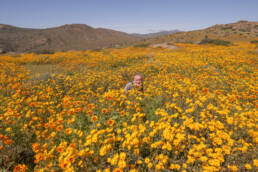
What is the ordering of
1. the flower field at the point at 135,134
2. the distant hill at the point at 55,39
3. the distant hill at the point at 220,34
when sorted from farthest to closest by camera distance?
the distant hill at the point at 55,39, the distant hill at the point at 220,34, the flower field at the point at 135,134

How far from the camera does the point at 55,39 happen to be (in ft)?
309

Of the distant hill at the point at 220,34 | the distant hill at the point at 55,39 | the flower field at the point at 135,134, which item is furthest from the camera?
the distant hill at the point at 55,39

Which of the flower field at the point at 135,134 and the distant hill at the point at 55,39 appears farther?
the distant hill at the point at 55,39

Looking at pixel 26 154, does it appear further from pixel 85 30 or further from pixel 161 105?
pixel 85 30

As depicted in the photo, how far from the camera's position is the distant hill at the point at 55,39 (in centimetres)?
7525

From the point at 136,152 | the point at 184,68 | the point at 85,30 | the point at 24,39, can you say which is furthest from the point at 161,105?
the point at 85,30

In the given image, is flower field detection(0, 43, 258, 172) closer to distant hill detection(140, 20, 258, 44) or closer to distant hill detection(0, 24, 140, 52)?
distant hill detection(140, 20, 258, 44)

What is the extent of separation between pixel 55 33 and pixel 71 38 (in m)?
10.9

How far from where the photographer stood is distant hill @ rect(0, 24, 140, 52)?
75.2 metres

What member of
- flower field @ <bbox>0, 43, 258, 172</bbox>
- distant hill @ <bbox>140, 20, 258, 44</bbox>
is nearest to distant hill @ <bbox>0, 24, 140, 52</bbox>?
distant hill @ <bbox>140, 20, 258, 44</bbox>

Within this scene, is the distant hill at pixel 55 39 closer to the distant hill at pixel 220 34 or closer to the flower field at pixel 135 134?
the distant hill at pixel 220 34

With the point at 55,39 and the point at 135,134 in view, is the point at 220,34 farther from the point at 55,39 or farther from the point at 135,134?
the point at 55,39

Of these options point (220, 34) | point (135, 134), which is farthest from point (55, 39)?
point (135, 134)

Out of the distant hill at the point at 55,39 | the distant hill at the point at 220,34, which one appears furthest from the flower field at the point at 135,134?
the distant hill at the point at 55,39
